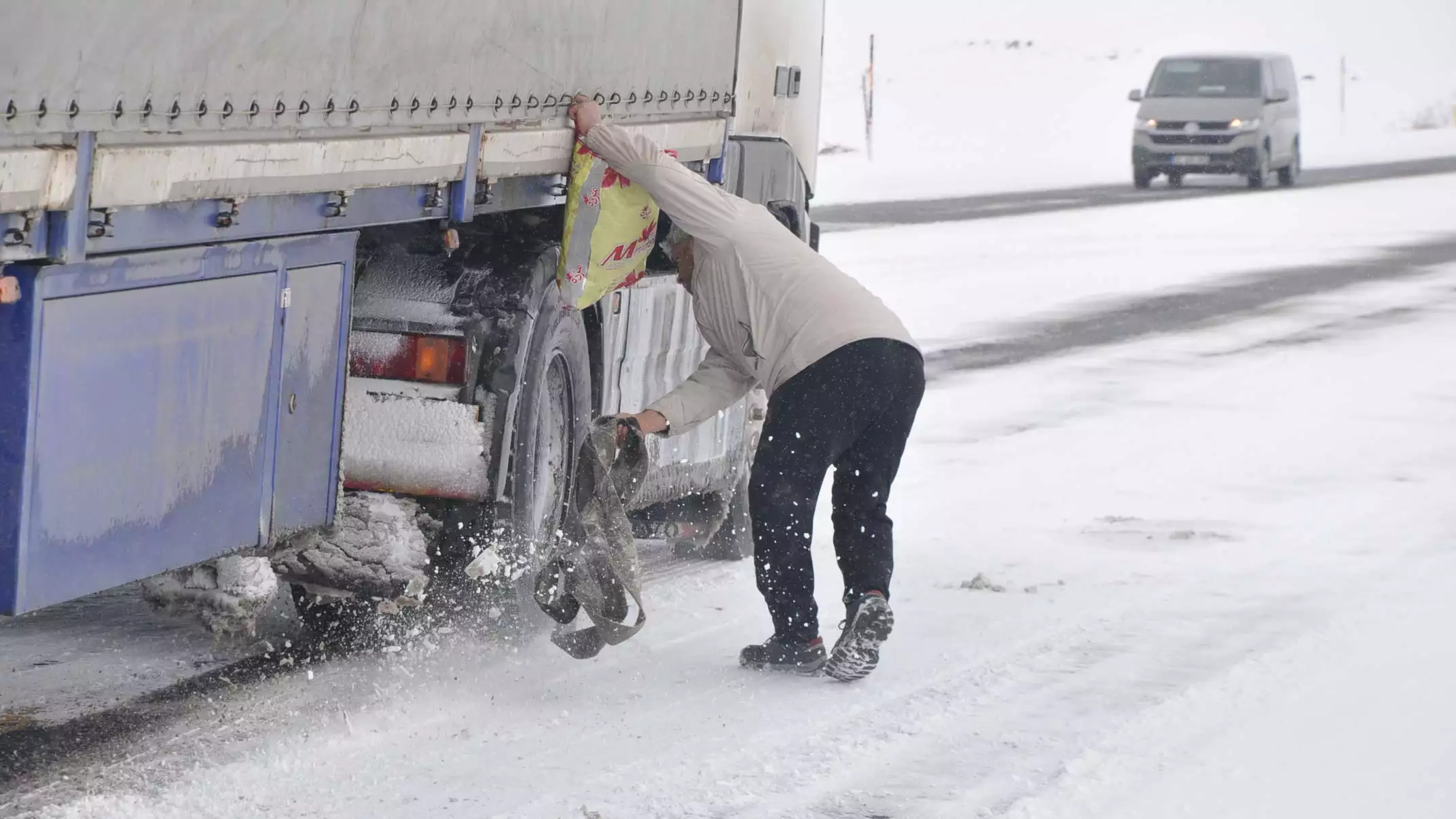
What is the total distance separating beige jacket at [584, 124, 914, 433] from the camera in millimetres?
5797

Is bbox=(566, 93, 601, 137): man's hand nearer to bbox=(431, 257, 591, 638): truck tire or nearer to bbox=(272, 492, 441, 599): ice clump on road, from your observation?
Answer: bbox=(431, 257, 591, 638): truck tire

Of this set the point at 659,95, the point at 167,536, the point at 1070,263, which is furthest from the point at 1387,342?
the point at 167,536

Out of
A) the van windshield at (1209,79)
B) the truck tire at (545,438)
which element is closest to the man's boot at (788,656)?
the truck tire at (545,438)

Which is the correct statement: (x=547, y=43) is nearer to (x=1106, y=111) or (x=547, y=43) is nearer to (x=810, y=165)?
(x=810, y=165)

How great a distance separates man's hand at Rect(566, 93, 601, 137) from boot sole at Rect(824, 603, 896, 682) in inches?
63.5

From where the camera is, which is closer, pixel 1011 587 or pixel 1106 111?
pixel 1011 587

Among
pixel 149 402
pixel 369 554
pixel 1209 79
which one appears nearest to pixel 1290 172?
pixel 1209 79

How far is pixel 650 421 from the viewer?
5891 mm

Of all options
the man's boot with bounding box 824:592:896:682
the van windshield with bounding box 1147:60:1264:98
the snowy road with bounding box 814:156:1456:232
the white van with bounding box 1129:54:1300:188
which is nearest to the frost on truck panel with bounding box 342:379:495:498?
the man's boot with bounding box 824:592:896:682

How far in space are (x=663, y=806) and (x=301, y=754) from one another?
0.93 meters

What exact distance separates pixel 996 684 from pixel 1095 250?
15654mm

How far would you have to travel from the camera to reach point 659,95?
6.59 meters

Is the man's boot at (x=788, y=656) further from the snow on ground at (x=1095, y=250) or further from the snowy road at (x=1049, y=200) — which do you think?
A: the snowy road at (x=1049, y=200)

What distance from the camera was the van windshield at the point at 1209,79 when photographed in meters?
30.3
